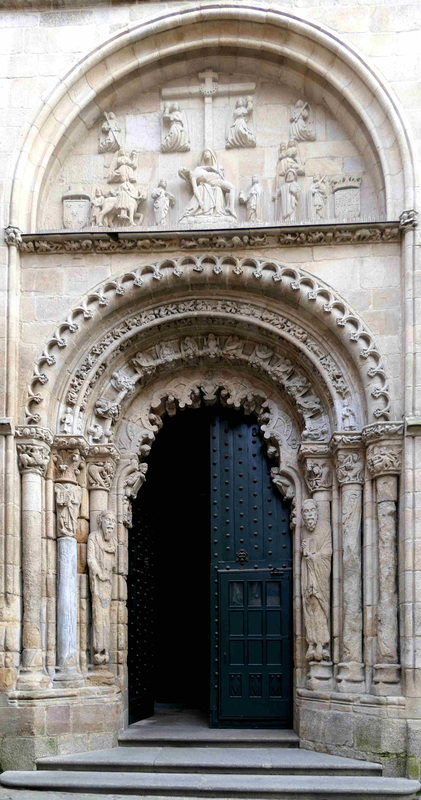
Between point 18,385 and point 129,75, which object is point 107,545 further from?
point 129,75

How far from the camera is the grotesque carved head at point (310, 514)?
9.29m

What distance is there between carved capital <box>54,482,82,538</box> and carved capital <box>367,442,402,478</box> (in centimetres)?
274

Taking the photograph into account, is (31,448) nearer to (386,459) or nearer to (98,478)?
(98,478)

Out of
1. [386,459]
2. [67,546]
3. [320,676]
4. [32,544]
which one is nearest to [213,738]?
[320,676]

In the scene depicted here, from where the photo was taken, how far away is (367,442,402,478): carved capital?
8.77 m

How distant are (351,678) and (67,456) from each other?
3.22 metres

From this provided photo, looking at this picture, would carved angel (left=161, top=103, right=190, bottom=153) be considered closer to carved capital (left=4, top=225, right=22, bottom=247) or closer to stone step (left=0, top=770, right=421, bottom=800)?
carved capital (left=4, top=225, right=22, bottom=247)

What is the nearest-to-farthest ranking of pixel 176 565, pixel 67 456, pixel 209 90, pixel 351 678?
pixel 351 678 < pixel 67 456 < pixel 209 90 < pixel 176 565

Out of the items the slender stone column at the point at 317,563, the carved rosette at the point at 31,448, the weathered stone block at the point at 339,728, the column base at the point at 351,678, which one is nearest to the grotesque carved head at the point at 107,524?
the carved rosette at the point at 31,448

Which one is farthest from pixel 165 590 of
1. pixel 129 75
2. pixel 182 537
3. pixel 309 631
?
pixel 129 75

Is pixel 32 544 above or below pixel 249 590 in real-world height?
above

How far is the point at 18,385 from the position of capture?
9227 millimetres

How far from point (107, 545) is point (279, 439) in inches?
75.5

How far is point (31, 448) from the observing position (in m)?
9.05
